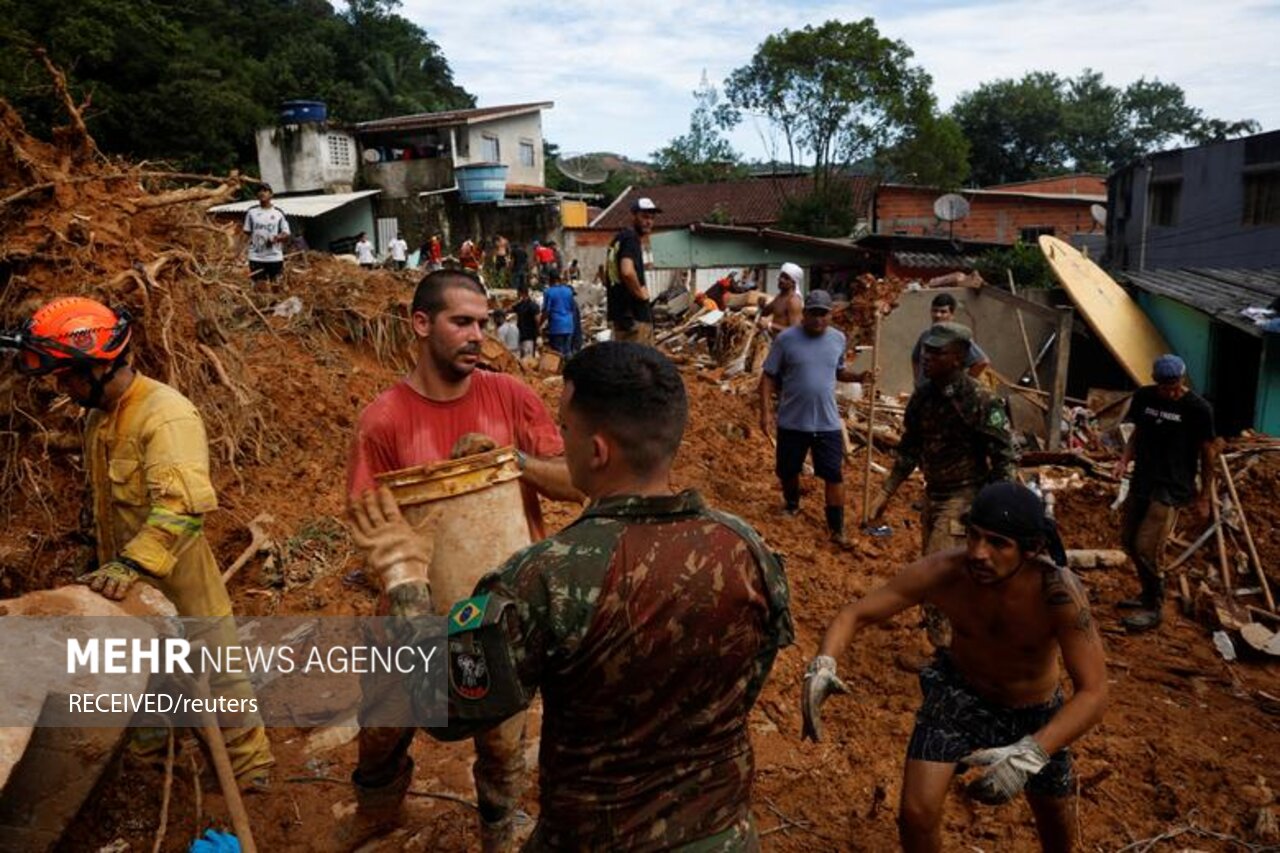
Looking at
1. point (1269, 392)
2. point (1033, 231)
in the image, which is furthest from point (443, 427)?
point (1033, 231)

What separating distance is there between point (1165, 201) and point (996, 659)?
74.8 feet

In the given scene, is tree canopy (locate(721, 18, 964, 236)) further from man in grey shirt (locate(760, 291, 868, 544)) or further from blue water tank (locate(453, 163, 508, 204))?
man in grey shirt (locate(760, 291, 868, 544))

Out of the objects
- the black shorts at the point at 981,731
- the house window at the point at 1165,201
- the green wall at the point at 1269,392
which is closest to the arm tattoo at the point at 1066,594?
the black shorts at the point at 981,731

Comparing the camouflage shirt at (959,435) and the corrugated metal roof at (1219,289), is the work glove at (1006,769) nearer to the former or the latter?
the camouflage shirt at (959,435)

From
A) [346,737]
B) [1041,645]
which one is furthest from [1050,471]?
[346,737]

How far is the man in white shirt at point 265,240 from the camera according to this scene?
9906mm

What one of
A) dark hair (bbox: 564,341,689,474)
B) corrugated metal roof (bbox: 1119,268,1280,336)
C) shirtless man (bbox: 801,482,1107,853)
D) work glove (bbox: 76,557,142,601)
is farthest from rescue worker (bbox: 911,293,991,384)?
corrugated metal roof (bbox: 1119,268,1280,336)

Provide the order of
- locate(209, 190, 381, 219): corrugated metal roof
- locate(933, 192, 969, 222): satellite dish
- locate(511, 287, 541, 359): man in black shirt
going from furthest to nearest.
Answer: locate(933, 192, 969, 222): satellite dish
locate(209, 190, 381, 219): corrugated metal roof
locate(511, 287, 541, 359): man in black shirt

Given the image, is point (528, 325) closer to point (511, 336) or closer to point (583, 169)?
point (511, 336)

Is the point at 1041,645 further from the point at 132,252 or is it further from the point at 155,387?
the point at 132,252

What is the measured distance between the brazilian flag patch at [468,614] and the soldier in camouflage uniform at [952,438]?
381cm

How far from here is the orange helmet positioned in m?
2.91

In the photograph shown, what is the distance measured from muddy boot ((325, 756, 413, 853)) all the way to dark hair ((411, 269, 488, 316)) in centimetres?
156

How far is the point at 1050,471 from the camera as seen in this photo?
9.56m
